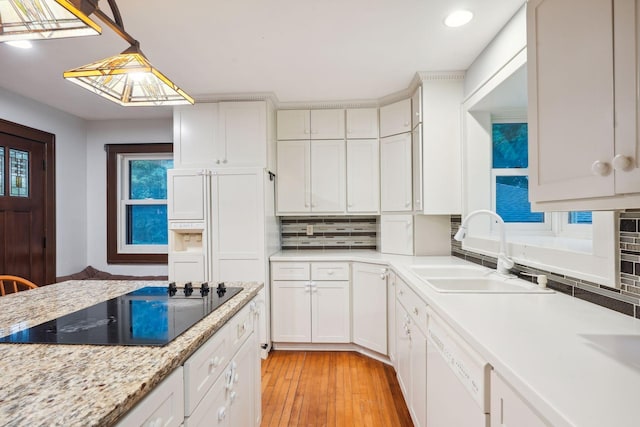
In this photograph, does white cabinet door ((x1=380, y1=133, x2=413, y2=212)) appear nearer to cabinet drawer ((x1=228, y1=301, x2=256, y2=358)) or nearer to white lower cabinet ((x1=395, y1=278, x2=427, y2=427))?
white lower cabinet ((x1=395, y1=278, x2=427, y2=427))

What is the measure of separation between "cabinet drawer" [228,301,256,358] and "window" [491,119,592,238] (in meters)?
1.94

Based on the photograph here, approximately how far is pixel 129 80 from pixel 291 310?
222 cm

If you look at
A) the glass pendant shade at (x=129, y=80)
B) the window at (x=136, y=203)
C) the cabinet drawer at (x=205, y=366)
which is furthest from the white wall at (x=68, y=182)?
the cabinet drawer at (x=205, y=366)

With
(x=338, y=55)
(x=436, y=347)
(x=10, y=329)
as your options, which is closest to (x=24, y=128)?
(x=10, y=329)

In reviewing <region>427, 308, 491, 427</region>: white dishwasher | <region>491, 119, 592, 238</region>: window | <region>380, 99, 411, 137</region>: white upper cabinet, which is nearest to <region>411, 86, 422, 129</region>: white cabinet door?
<region>380, 99, 411, 137</region>: white upper cabinet

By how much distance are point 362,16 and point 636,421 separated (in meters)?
1.97

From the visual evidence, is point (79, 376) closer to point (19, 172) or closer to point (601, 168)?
point (601, 168)

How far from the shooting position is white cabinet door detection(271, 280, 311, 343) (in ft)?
9.54

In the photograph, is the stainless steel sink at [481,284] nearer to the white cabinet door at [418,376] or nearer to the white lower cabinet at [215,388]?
the white cabinet door at [418,376]

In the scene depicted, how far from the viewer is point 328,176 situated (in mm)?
3162

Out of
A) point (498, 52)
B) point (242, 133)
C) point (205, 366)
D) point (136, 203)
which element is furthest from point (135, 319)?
point (136, 203)

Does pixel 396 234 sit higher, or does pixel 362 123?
pixel 362 123

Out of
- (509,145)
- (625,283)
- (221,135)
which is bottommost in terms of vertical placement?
(625,283)

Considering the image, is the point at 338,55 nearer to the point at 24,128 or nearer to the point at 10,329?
the point at 10,329
